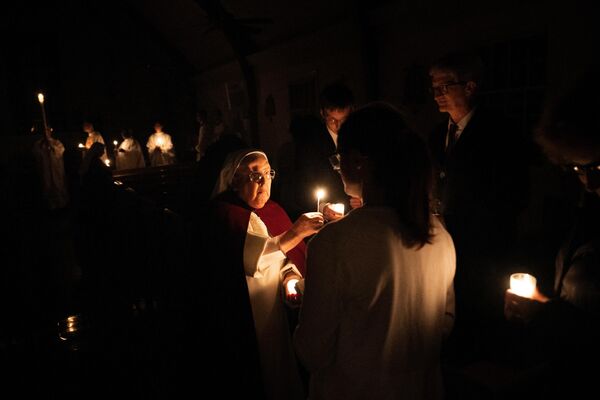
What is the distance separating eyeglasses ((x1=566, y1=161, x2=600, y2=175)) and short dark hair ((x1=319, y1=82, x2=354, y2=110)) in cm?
233

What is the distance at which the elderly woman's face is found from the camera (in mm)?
2838

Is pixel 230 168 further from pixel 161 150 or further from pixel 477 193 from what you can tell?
pixel 161 150

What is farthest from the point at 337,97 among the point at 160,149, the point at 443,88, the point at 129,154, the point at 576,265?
the point at 160,149

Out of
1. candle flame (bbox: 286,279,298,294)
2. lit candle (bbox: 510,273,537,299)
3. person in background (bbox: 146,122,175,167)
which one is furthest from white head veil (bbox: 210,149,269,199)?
person in background (bbox: 146,122,175,167)

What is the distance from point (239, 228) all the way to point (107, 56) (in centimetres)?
1821

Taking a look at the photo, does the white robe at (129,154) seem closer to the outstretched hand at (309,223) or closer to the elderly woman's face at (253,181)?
the elderly woman's face at (253,181)

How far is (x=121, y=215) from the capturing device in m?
5.13

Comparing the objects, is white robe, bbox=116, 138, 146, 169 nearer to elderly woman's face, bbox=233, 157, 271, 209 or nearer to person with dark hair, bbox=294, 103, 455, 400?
elderly woman's face, bbox=233, 157, 271, 209

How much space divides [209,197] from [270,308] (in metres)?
1.06

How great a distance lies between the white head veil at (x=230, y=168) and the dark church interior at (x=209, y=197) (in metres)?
0.19

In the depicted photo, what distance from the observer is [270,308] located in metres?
2.94

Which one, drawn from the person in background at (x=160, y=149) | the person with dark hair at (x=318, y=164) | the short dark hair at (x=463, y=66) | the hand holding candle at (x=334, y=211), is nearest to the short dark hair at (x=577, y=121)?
the hand holding candle at (x=334, y=211)

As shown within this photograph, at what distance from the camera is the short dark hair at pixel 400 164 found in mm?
1603

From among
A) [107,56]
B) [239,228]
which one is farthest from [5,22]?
[239,228]
